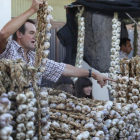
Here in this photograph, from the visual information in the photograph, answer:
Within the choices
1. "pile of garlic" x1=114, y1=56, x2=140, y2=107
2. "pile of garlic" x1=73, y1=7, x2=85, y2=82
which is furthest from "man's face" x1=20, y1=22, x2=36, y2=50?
"pile of garlic" x1=73, y1=7, x2=85, y2=82

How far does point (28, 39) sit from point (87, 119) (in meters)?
0.84

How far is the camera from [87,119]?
850 mm

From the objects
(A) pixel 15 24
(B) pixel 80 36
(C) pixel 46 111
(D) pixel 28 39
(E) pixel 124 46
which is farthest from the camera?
(E) pixel 124 46

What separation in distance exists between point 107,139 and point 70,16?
6.30 feet

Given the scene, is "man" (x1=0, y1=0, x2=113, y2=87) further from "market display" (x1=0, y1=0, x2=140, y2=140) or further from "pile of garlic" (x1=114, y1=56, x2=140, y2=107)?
"market display" (x1=0, y1=0, x2=140, y2=140)

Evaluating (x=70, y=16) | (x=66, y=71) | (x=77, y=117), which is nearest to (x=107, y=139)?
(x=77, y=117)

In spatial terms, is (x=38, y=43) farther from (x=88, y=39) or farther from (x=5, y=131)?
(x=88, y=39)

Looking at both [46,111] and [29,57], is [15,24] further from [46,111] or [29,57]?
[46,111]

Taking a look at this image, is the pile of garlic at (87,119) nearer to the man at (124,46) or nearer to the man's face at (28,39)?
the man's face at (28,39)

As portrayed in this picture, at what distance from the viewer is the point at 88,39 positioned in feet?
8.43

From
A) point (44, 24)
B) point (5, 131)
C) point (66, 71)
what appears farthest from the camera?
point (66, 71)

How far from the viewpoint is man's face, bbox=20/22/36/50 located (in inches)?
59.5

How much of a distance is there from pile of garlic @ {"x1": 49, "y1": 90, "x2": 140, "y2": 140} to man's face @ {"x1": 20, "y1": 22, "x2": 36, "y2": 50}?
60cm

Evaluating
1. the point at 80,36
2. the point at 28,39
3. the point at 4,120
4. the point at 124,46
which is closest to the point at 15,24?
the point at 28,39
